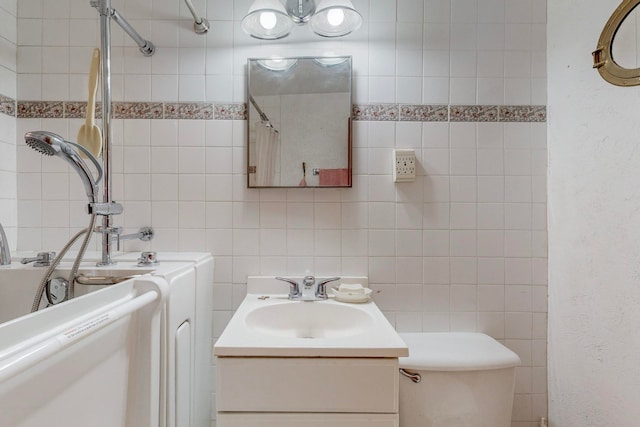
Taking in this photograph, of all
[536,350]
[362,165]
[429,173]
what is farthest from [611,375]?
[362,165]

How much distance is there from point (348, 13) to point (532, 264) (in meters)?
1.21

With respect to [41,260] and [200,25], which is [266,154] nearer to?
[200,25]

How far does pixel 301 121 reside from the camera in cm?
125

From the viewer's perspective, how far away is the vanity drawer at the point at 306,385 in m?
0.77

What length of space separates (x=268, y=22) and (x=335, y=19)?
0.25 metres

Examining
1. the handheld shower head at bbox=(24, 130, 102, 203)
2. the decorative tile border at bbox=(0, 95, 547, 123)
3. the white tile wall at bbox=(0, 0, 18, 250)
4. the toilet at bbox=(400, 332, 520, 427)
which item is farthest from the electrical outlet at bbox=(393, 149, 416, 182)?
the white tile wall at bbox=(0, 0, 18, 250)

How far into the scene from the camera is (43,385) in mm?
511

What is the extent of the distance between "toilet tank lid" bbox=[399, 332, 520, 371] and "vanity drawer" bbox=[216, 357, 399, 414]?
254 mm

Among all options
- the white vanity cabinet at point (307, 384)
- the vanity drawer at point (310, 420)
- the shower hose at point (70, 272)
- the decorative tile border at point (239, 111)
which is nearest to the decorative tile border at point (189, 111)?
the decorative tile border at point (239, 111)

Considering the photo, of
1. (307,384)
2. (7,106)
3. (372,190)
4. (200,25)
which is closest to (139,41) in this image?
(200,25)

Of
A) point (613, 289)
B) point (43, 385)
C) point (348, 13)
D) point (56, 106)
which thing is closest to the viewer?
point (43, 385)

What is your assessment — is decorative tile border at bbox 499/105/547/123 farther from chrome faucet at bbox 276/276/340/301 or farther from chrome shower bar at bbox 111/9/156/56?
chrome shower bar at bbox 111/9/156/56

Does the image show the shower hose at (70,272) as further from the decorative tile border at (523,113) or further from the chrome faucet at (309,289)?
→ the decorative tile border at (523,113)

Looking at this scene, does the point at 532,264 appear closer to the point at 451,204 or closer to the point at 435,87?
the point at 451,204
